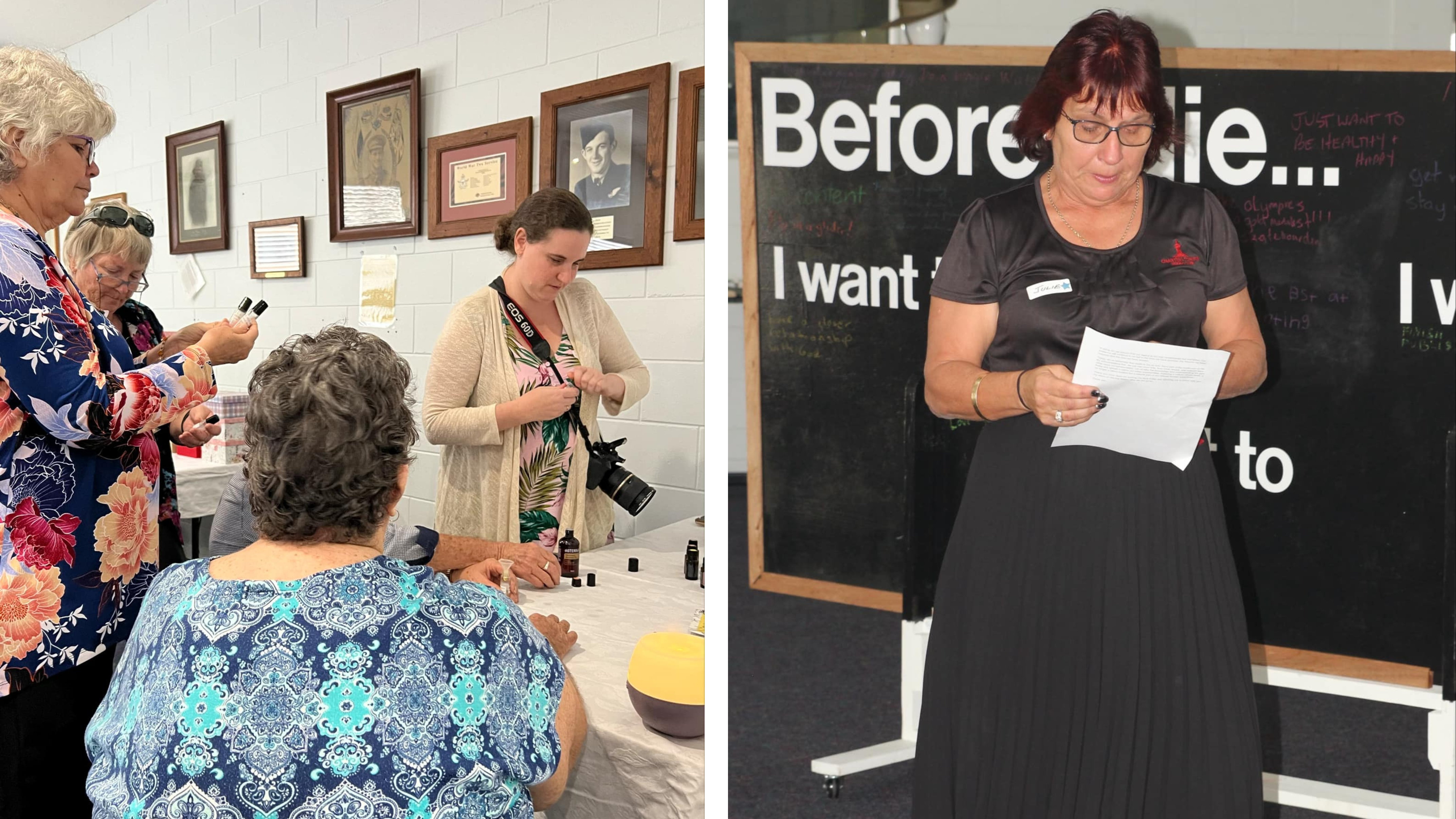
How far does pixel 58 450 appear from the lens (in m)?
1.17

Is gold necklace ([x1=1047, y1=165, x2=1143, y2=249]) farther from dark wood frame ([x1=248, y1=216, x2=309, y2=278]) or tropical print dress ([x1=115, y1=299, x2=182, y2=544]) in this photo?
dark wood frame ([x1=248, y1=216, x2=309, y2=278])

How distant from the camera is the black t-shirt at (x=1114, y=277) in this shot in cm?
100

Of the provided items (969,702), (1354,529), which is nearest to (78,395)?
(969,702)

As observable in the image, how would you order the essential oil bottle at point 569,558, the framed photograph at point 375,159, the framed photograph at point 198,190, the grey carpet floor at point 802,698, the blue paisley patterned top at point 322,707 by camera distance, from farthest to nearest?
the framed photograph at point 198,190 → the framed photograph at point 375,159 → the essential oil bottle at point 569,558 → the grey carpet floor at point 802,698 → the blue paisley patterned top at point 322,707

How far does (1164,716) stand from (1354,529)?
31 centimetres

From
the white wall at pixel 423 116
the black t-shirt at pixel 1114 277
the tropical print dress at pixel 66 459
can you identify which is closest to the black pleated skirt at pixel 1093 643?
the black t-shirt at pixel 1114 277

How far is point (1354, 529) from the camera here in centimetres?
100

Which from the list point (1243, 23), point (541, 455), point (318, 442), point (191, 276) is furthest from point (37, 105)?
point (191, 276)

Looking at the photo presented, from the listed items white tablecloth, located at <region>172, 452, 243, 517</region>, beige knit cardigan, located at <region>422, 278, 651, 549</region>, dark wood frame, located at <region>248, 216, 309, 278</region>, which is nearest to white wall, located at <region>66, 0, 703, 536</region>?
dark wood frame, located at <region>248, 216, 309, 278</region>

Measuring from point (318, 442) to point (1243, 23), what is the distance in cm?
112

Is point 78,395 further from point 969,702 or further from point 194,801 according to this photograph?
point 969,702

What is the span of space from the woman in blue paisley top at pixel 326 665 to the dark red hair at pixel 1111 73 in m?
0.85

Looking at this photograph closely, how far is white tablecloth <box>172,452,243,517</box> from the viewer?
2469 mm

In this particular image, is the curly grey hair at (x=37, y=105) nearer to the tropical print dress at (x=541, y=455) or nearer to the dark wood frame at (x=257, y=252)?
the tropical print dress at (x=541, y=455)
